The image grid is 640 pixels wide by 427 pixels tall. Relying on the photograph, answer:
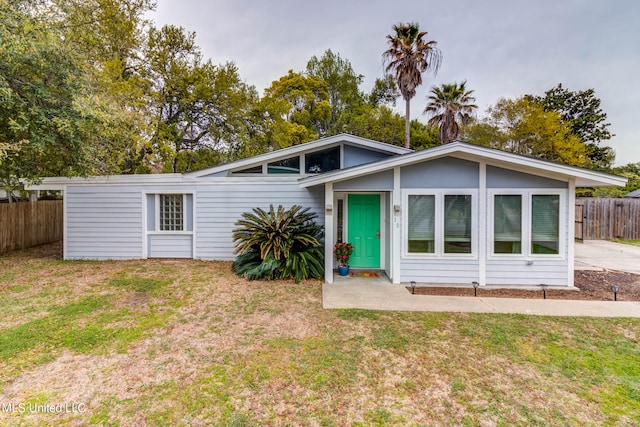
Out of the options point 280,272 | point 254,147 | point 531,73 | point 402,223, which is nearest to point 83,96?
point 280,272

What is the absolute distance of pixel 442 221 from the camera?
5918 millimetres

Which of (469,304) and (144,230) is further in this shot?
(144,230)

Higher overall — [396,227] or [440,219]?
[440,219]

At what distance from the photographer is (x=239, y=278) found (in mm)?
6398

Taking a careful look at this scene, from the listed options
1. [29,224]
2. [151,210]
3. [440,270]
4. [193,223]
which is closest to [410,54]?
[440,270]

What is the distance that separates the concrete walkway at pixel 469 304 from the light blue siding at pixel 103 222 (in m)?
6.34

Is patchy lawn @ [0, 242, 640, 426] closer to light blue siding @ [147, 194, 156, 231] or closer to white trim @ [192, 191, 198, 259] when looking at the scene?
white trim @ [192, 191, 198, 259]

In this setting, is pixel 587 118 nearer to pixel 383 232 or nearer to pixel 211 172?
pixel 383 232

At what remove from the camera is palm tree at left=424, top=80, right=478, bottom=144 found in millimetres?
16844

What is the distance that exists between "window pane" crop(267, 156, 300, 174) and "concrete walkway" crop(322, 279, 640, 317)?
4.04 meters

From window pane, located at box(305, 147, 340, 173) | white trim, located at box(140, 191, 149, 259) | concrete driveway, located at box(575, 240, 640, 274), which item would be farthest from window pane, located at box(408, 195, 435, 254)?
white trim, located at box(140, 191, 149, 259)

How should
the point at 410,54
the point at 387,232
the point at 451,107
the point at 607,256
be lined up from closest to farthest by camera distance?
1. the point at 387,232
2. the point at 607,256
3. the point at 410,54
4. the point at 451,107

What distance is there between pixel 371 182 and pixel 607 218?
44.1 feet

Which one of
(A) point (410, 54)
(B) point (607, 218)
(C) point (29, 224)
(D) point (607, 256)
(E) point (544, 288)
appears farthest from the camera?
(A) point (410, 54)
